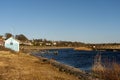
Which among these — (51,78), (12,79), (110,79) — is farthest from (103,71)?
(12,79)

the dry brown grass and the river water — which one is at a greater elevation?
the dry brown grass

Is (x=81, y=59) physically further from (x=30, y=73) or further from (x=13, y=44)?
(x=30, y=73)

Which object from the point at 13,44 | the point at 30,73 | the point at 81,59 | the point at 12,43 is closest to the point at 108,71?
the point at 30,73

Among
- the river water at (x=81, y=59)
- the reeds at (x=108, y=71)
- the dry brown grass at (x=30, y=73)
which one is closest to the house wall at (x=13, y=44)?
the river water at (x=81, y=59)

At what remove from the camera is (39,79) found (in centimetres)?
2194

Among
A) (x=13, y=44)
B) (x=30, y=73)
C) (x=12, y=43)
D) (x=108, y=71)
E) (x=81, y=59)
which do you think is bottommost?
(x=81, y=59)

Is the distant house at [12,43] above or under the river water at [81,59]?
above

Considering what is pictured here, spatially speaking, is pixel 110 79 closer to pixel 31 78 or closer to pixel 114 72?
pixel 114 72

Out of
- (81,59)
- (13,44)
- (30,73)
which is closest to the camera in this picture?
(30,73)

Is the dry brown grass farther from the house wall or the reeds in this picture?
the house wall

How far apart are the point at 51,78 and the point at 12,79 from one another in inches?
141

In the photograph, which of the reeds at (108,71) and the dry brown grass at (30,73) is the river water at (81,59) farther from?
the dry brown grass at (30,73)

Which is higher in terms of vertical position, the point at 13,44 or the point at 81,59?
the point at 13,44

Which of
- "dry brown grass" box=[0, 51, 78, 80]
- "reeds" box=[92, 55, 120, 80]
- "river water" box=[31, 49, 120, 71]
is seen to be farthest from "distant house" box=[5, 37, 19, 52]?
"reeds" box=[92, 55, 120, 80]
